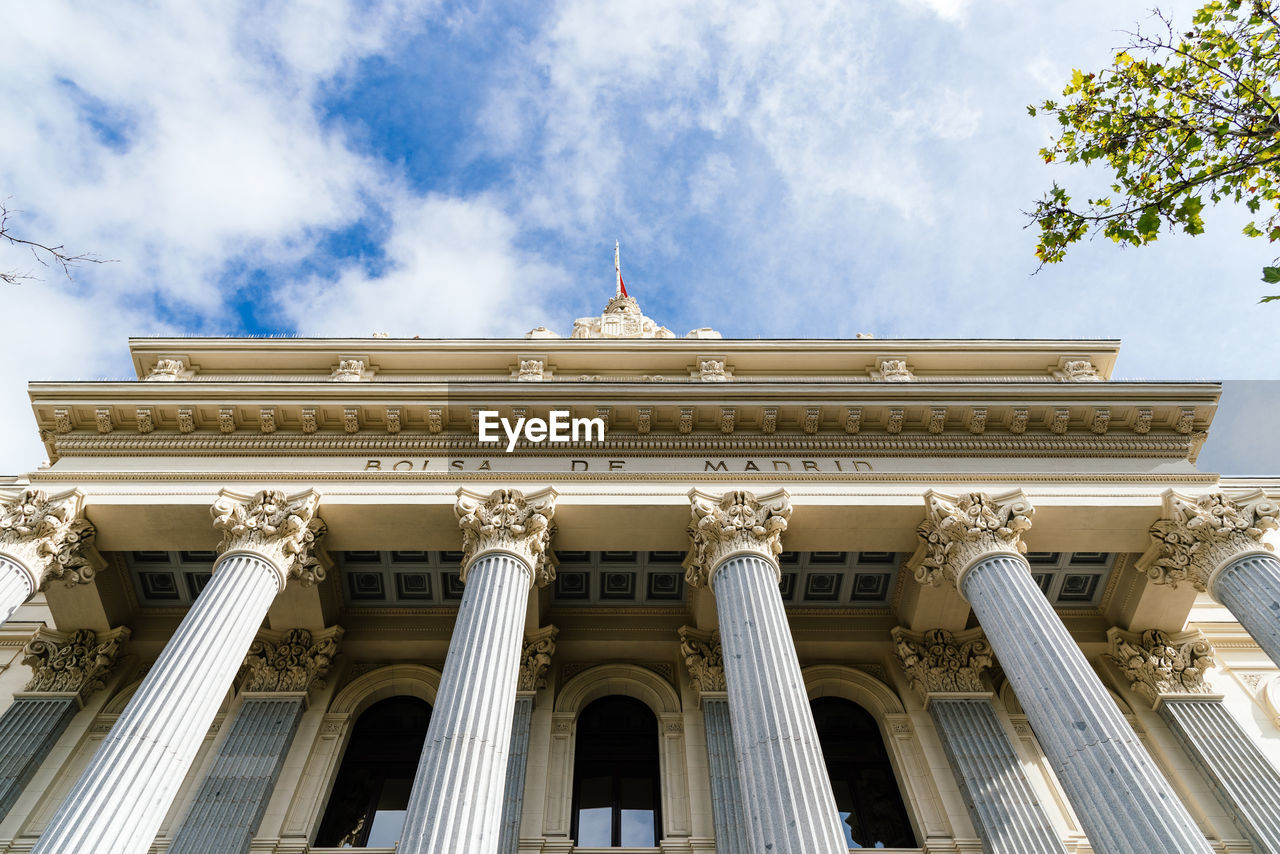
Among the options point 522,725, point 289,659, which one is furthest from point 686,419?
point 289,659

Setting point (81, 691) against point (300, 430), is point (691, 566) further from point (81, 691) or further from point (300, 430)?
point (81, 691)

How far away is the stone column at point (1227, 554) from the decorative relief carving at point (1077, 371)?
7.09 meters

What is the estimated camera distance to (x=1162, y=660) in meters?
17.8

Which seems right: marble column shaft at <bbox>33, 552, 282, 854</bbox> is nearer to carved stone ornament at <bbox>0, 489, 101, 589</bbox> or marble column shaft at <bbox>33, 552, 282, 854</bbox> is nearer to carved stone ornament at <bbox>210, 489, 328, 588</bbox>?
carved stone ornament at <bbox>210, 489, 328, 588</bbox>

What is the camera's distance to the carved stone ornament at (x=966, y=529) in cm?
1505

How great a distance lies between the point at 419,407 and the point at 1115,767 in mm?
14229

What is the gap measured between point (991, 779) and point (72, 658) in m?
19.8

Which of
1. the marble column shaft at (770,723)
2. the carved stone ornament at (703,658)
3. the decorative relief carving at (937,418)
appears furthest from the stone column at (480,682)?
the decorative relief carving at (937,418)

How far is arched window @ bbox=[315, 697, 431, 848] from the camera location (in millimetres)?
16219

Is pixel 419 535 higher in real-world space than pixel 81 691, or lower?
higher

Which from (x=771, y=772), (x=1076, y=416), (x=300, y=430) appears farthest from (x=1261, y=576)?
(x=300, y=430)

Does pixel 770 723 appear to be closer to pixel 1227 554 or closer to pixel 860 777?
pixel 860 777

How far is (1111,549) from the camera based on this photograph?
17016 mm

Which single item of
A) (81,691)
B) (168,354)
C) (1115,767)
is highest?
(168,354)
